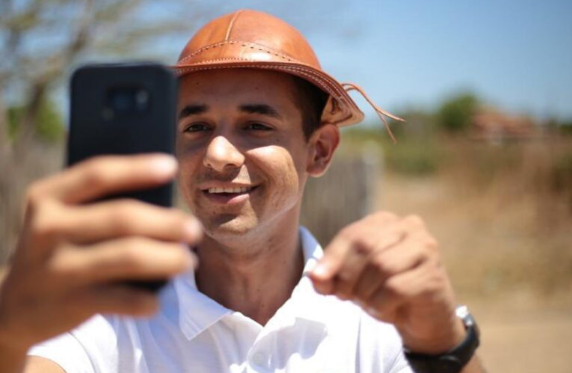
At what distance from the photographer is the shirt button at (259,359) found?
2.02 metres

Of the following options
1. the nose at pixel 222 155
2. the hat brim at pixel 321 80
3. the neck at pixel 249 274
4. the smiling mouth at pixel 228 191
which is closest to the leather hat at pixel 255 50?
the hat brim at pixel 321 80

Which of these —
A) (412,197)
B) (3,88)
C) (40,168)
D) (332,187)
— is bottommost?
(412,197)

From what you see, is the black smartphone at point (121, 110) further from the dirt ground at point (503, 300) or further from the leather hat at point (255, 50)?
A: the dirt ground at point (503, 300)

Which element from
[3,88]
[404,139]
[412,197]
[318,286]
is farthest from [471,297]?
[404,139]

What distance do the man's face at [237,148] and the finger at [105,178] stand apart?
47.6 inches

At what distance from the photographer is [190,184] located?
7.26ft

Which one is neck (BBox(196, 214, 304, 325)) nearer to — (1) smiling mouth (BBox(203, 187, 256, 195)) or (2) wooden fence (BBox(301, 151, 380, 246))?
(1) smiling mouth (BBox(203, 187, 256, 195))

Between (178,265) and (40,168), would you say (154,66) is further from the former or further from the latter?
(40,168)

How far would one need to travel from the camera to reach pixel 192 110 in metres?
2.27

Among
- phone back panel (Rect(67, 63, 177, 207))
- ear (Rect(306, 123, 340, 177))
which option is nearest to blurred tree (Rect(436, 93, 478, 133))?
ear (Rect(306, 123, 340, 177))

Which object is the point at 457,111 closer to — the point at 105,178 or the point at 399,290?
the point at 399,290

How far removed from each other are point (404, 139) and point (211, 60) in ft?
128

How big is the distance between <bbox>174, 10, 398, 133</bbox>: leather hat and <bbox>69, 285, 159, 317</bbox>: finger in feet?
4.60

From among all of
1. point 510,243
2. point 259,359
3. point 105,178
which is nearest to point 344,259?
point 105,178
